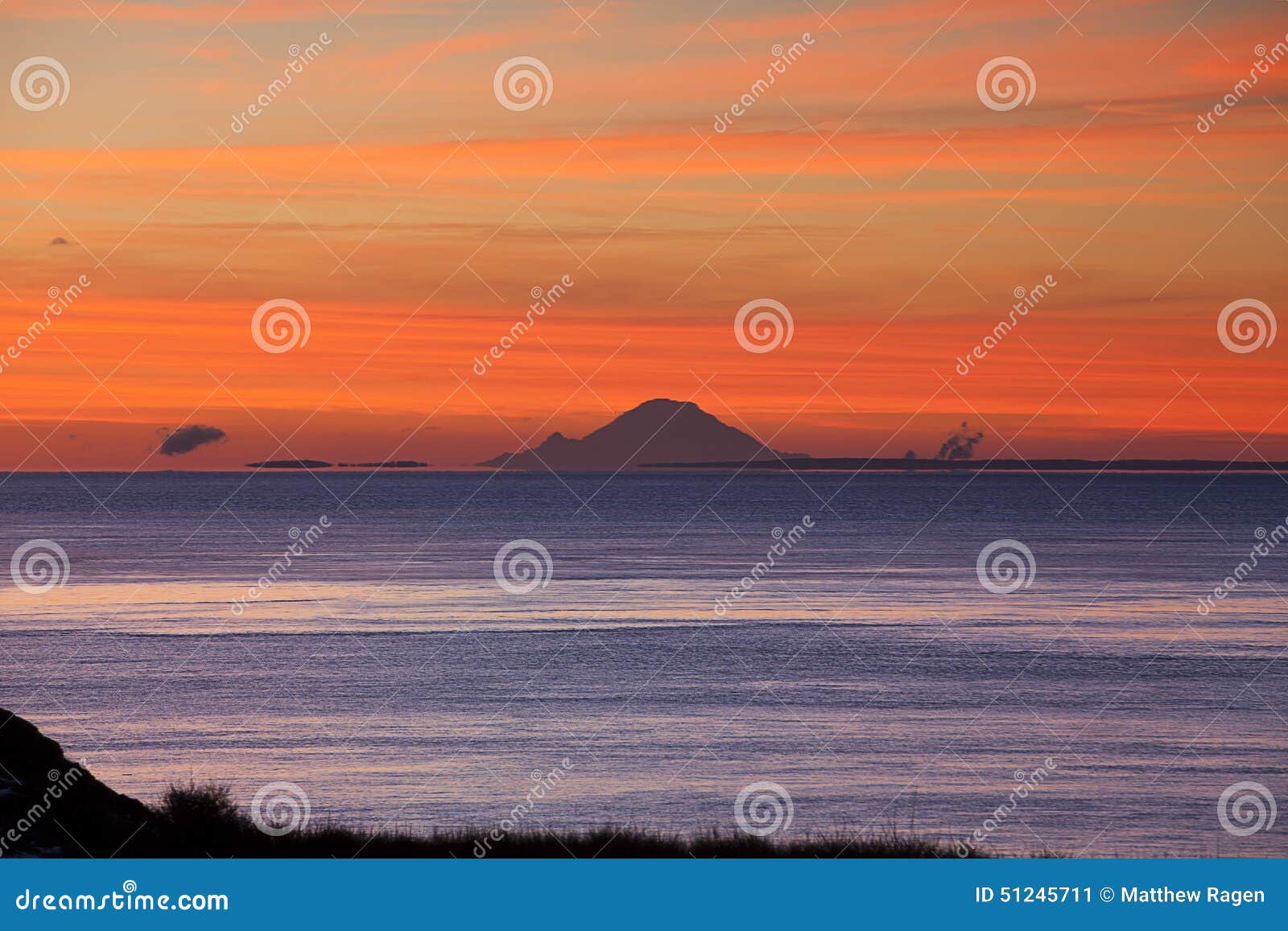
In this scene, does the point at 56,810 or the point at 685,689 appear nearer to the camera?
the point at 56,810

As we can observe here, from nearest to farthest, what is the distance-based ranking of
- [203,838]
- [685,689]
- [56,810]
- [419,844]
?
[56,810] < [203,838] < [419,844] < [685,689]

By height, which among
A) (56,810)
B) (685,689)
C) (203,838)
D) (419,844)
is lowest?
(56,810)

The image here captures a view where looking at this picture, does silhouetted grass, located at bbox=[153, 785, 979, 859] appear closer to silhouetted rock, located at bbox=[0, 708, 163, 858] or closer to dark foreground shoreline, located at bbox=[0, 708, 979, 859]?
dark foreground shoreline, located at bbox=[0, 708, 979, 859]

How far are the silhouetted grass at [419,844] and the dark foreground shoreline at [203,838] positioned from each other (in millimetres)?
14

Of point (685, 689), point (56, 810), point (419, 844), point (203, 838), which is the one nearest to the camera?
point (56, 810)

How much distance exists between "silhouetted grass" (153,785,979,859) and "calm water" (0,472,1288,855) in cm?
1029

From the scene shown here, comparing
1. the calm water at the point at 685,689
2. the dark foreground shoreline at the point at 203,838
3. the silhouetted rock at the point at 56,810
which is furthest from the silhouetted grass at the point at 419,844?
the calm water at the point at 685,689

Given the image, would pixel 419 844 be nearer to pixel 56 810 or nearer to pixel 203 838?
pixel 203 838

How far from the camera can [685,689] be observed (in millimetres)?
42781

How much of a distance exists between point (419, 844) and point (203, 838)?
255 centimetres

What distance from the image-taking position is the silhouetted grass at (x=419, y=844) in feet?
47.8

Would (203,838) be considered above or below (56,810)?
above

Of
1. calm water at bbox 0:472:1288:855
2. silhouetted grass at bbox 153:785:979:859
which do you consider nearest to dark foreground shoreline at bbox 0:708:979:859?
silhouetted grass at bbox 153:785:979:859

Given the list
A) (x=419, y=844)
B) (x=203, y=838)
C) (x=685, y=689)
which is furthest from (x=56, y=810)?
(x=685, y=689)
